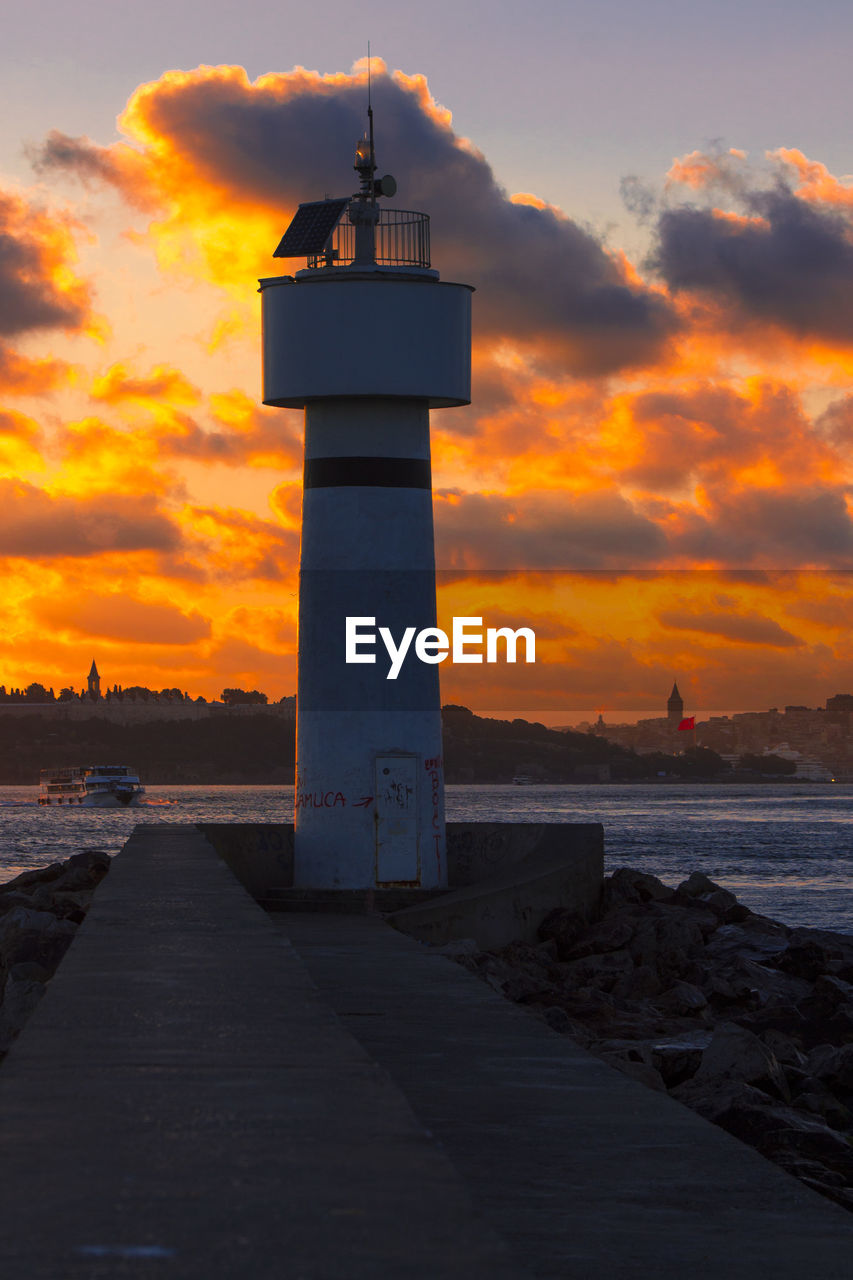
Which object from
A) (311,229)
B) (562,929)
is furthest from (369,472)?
(562,929)

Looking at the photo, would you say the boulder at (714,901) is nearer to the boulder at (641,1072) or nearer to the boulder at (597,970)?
the boulder at (597,970)

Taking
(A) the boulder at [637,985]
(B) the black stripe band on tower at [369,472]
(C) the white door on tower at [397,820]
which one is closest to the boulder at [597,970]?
(A) the boulder at [637,985]

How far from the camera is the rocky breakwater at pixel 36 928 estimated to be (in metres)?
10.3

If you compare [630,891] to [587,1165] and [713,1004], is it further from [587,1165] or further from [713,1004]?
[587,1165]

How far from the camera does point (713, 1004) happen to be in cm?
1404

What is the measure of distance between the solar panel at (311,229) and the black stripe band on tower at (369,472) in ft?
7.29

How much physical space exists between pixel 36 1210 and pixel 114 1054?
6.08ft

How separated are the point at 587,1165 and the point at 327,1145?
7.31 feet

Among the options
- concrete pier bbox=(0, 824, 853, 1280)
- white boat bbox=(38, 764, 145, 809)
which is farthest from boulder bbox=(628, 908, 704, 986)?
white boat bbox=(38, 764, 145, 809)

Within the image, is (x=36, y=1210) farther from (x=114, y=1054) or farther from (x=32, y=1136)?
(x=114, y=1054)

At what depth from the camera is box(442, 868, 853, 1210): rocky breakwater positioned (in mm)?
8070

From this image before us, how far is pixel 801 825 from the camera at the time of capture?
90312 mm

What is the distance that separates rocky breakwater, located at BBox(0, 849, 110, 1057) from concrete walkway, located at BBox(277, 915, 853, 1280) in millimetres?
2213

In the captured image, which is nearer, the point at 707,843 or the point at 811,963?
the point at 811,963
